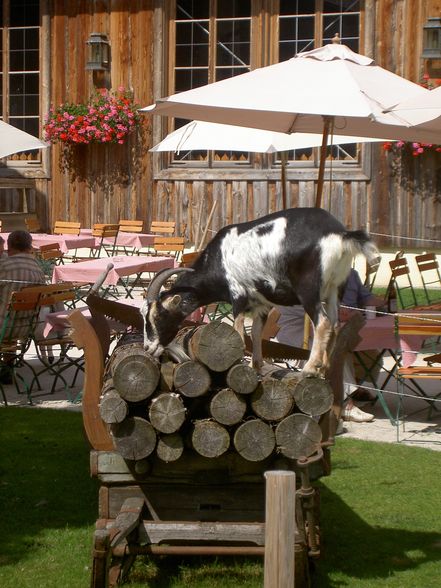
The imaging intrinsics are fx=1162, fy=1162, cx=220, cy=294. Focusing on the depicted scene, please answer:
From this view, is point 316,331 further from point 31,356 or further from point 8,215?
point 8,215

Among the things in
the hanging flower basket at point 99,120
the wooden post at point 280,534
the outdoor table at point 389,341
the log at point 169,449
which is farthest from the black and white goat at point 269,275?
the hanging flower basket at point 99,120

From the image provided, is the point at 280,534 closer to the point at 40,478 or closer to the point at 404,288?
the point at 40,478

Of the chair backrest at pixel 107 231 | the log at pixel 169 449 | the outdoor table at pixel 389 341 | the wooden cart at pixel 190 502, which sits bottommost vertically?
the wooden cart at pixel 190 502

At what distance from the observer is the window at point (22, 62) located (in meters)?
20.4

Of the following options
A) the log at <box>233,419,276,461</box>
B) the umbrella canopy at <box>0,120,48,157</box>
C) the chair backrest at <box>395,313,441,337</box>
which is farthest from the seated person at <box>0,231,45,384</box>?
the log at <box>233,419,276,461</box>

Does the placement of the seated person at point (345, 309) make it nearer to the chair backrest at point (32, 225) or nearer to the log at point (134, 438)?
the log at point (134, 438)

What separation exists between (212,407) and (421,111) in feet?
13.6

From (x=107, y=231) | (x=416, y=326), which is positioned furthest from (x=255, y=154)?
(x=416, y=326)

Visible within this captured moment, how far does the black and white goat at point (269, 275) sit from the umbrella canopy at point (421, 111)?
2655 millimetres

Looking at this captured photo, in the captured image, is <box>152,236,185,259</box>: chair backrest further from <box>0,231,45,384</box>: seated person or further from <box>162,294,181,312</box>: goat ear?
<box>162,294,181,312</box>: goat ear

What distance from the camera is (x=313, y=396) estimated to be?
5102 millimetres

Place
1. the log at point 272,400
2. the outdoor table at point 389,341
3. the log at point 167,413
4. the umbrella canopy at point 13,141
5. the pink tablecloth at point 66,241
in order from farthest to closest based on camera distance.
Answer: the pink tablecloth at point 66,241
the umbrella canopy at point 13,141
the outdoor table at point 389,341
the log at point 272,400
the log at point 167,413

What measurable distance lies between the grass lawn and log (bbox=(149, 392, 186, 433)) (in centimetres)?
82

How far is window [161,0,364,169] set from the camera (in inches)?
718
